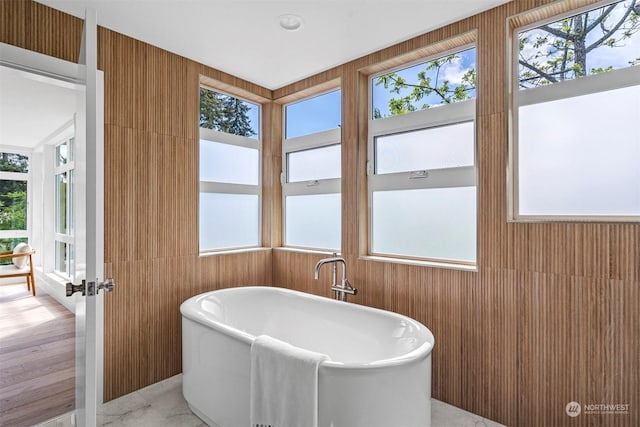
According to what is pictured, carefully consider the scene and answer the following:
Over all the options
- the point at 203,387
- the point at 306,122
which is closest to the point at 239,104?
the point at 306,122

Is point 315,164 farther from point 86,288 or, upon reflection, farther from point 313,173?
point 86,288

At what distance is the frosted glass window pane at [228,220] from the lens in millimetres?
2893

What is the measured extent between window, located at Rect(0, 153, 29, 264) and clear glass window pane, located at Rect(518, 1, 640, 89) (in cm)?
775

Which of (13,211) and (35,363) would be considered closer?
(35,363)

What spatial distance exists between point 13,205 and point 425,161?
23.7 feet

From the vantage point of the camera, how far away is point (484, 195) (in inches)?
78.5

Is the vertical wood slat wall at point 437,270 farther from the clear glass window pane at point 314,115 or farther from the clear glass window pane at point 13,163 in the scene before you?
the clear glass window pane at point 13,163

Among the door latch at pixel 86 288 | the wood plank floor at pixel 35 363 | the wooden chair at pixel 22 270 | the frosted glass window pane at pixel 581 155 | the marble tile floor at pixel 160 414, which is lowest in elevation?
the marble tile floor at pixel 160 414

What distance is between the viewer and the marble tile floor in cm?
Result: 193

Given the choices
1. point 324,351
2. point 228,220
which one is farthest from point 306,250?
point 324,351

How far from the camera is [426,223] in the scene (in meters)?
2.37

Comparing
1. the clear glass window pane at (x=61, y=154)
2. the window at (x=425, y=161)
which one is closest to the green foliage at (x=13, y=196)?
the clear glass window pane at (x=61, y=154)

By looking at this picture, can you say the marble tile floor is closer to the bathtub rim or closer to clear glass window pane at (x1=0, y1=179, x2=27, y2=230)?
the bathtub rim

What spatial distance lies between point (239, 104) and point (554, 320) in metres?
3.01
